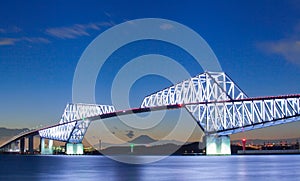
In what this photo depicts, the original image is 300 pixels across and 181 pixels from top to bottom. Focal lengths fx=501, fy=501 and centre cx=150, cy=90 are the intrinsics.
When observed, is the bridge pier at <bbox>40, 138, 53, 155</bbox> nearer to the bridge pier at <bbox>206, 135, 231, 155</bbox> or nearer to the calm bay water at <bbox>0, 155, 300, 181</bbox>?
the bridge pier at <bbox>206, 135, 231, 155</bbox>

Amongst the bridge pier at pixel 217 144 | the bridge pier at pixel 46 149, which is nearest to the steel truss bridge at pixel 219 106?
the bridge pier at pixel 217 144

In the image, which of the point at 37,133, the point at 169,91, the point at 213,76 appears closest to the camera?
the point at 213,76

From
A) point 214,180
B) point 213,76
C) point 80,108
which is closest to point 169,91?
point 213,76

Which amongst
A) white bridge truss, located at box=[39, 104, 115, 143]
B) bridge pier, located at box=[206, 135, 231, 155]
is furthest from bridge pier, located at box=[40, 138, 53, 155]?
bridge pier, located at box=[206, 135, 231, 155]

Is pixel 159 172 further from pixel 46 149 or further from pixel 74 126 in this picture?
pixel 46 149

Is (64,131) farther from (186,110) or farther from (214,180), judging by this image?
(214,180)

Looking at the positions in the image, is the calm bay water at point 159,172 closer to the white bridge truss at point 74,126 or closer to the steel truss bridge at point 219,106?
the steel truss bridge at point 219,106
